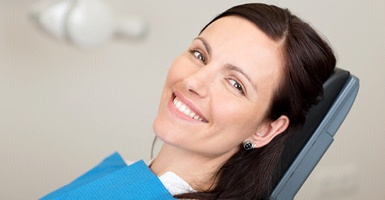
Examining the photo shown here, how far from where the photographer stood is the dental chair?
128 centimetres

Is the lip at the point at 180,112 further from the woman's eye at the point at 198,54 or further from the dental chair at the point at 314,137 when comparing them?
the dental chair at the point at 314,137

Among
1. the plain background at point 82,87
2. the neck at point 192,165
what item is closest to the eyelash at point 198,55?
the neck at point 192,165

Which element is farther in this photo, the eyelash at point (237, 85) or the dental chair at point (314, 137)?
the dental chair at point (314, 137)

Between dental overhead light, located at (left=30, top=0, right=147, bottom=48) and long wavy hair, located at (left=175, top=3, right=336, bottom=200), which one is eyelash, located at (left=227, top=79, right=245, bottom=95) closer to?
long wavy hair, located at (left=175, top=3, right=336, bottom=200)

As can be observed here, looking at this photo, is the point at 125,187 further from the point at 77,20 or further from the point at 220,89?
the point at 77,20

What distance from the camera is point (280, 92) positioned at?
4.00ft

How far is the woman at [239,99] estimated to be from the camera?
1173 millimetres

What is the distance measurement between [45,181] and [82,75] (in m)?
0.32

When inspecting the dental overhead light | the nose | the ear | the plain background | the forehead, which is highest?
the forehead

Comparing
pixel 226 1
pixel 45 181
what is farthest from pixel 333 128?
pixel 45 181

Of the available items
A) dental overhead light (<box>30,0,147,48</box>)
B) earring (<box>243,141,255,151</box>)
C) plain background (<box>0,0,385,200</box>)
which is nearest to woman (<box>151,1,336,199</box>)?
earring (<box>243,141,255,151</box>)

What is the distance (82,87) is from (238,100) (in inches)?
27.4

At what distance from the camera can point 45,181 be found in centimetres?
182

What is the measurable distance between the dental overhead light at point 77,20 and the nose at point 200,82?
1.30ft
